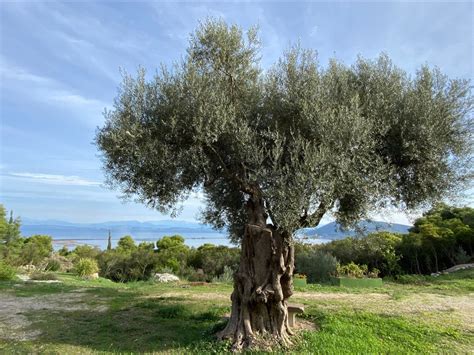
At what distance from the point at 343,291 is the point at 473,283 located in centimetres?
618

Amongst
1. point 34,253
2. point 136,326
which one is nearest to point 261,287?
point 136,326

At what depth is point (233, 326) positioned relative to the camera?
26.1ft

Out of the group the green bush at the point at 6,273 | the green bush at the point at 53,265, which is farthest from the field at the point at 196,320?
the green bush at the point at 53,265

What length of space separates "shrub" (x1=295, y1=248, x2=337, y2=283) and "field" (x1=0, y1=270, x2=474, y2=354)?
419 cm

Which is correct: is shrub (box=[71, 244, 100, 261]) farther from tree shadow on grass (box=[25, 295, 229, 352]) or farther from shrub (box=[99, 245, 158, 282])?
tree shadow on grass (box=[25, 295, 229, 352])

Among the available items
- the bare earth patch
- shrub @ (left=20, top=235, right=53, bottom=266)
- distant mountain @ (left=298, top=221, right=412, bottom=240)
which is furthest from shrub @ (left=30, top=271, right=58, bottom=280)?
distant mountain @ (left=298, top=221, right=412, bottom=240)

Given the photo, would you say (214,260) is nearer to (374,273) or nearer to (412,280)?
(374,273)

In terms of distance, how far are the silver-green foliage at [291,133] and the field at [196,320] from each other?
266cm

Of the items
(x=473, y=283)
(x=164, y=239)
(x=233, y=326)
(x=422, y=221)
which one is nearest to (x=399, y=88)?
(x=233, y=326)

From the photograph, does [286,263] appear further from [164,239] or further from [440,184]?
[164,239]

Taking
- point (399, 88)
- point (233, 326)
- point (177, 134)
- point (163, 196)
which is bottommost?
point (233, 326)

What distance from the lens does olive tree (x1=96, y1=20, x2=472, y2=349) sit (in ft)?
23.2

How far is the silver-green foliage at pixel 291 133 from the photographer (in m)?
7.04

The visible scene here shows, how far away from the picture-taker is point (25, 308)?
11336 millimetres
